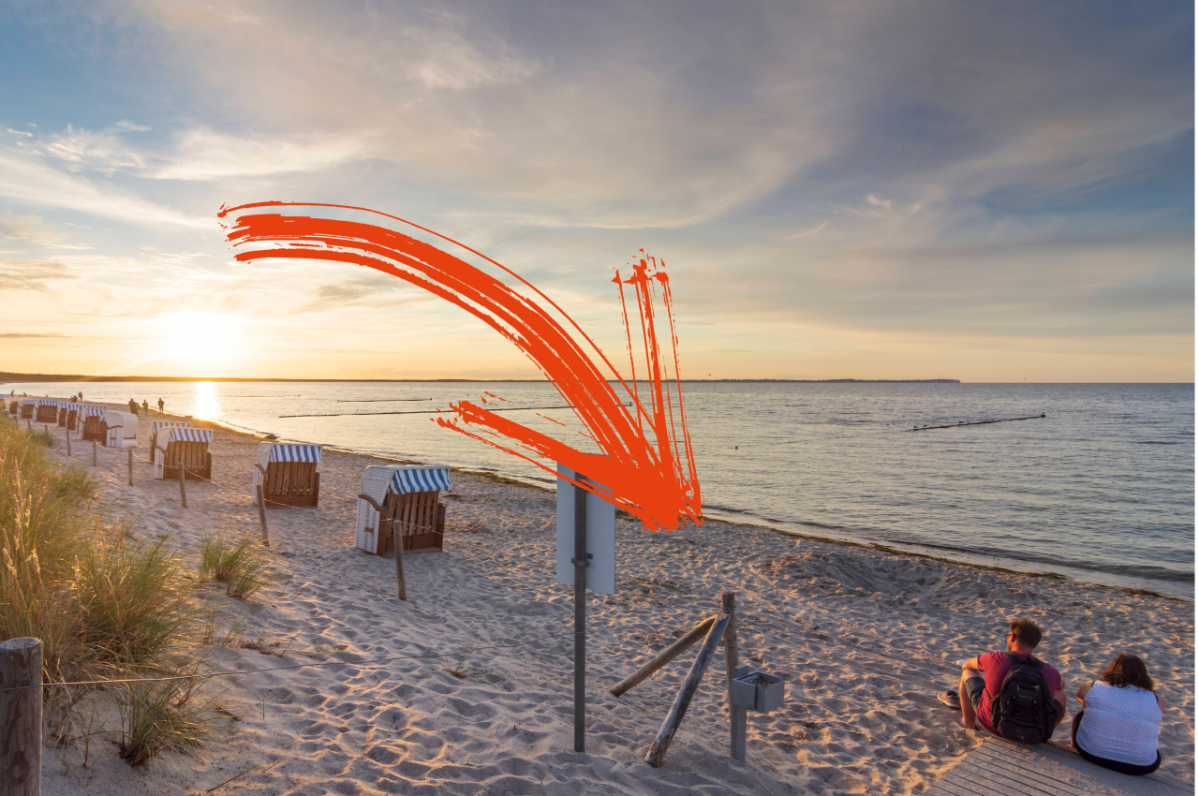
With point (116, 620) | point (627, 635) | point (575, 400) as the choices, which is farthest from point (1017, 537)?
point (116, 620)

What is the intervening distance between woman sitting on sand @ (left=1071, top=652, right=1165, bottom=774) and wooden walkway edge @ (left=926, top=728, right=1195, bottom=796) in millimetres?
113

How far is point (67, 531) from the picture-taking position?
5.90 m

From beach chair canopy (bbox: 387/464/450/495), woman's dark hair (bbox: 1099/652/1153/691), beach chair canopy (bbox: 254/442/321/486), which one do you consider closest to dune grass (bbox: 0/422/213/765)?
beach chair canopy (bbox: 387/464/450/495)

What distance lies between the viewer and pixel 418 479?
11.8 m

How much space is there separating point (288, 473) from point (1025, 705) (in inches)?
591

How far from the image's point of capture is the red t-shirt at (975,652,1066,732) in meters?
5.42

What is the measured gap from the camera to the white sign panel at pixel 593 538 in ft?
14.6

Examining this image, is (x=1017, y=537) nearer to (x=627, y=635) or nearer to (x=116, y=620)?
(x=627, y=635)

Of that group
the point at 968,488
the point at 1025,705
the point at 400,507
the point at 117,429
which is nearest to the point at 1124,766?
the point at 1025,705

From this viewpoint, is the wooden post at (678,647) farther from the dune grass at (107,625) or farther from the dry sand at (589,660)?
the dune grass at (107,625)

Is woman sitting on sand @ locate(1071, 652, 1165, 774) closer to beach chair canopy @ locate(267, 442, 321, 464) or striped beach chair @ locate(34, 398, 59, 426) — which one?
beach chair canopy @ locate(267, 442, 321, 464)

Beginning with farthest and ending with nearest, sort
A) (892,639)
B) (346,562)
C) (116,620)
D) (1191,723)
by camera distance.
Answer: (346,562)
(892,639)
(1191,723)
(116,620)

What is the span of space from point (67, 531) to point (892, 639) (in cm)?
1013

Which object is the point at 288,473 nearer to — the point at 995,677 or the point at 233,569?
the point at 233,569
